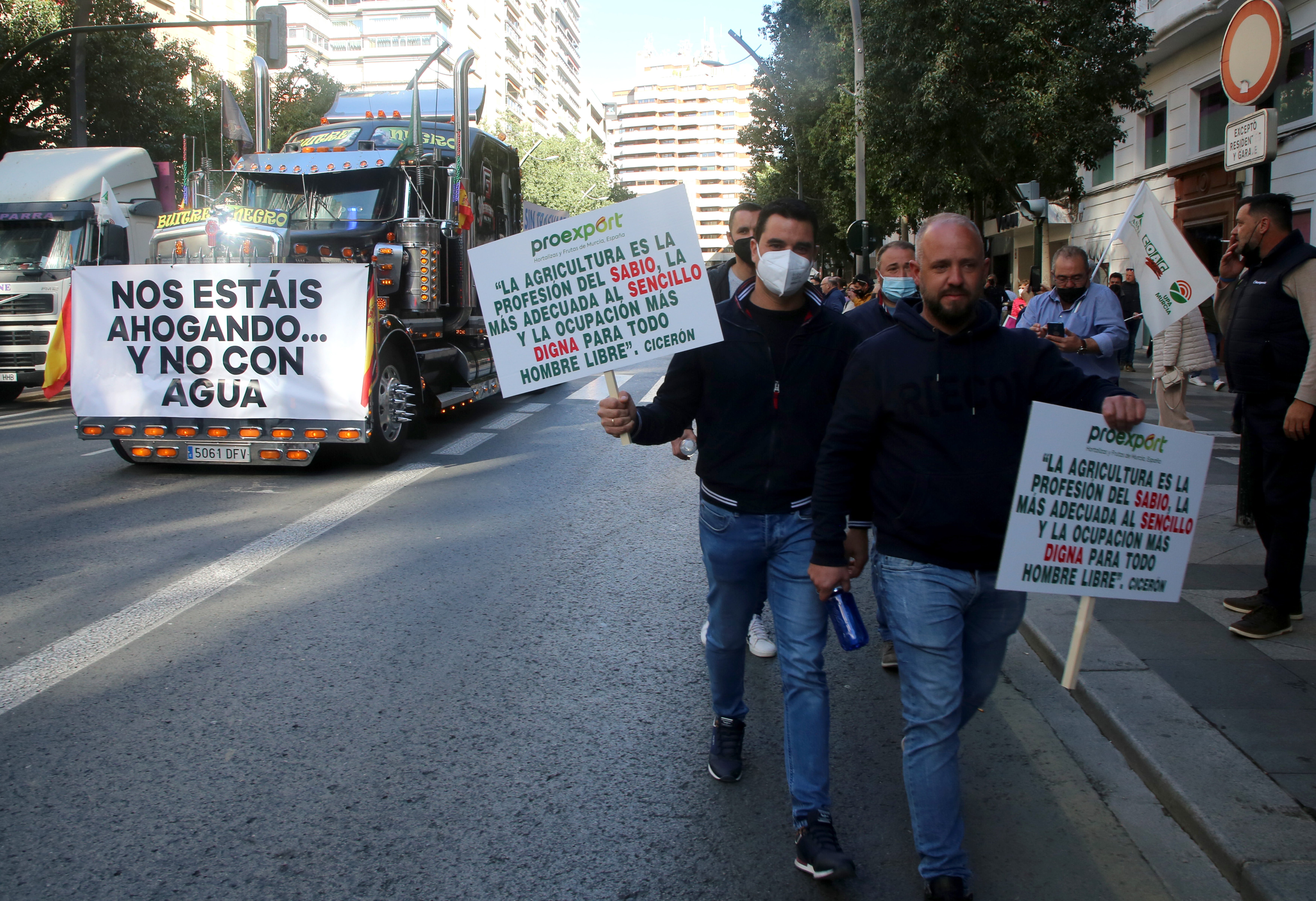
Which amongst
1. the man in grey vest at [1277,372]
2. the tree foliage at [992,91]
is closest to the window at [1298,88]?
the tree foliage at [992,91]

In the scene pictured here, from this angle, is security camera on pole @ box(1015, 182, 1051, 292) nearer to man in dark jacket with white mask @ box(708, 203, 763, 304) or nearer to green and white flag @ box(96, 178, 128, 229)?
man in dark jacket with white mask @ box(708, 203, 763, 304)

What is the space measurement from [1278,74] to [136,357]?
867cm

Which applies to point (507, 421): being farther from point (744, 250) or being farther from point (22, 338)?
point (744, 250)

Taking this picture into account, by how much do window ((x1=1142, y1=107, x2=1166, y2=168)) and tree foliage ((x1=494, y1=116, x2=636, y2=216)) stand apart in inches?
1750

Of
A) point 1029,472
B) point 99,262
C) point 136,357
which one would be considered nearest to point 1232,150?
point 1029,472

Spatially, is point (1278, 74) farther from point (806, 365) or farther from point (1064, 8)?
point (1064, 8)

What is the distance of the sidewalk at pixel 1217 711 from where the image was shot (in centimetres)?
323

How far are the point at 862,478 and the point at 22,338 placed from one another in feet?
55.1

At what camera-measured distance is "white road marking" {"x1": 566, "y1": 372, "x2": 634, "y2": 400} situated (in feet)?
57.3

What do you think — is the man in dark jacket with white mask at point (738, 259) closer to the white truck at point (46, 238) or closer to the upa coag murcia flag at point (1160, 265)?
the upa coag murcia flag at point (1160, 265)

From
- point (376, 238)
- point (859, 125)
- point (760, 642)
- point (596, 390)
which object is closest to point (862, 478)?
point (760, 642)

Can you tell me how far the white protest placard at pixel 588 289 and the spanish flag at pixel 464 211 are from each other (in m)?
9.47

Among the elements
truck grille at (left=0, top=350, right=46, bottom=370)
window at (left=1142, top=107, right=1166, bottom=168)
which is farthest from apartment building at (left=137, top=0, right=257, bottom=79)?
window at (left=1142, top=107, right=1166, bottom=168)

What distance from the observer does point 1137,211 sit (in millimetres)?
6145
